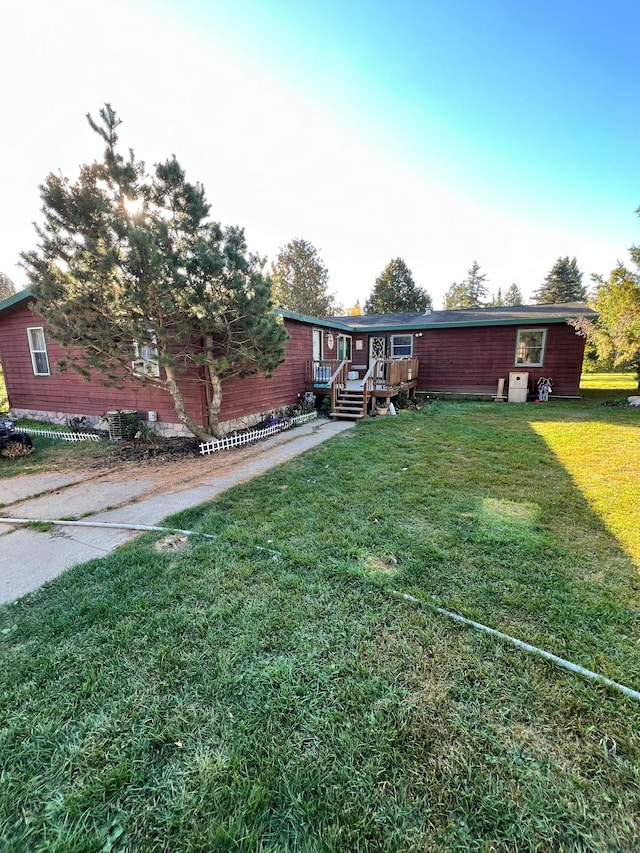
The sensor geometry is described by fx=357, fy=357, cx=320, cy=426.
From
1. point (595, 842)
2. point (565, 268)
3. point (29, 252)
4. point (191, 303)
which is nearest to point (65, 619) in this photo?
point (595, 842)

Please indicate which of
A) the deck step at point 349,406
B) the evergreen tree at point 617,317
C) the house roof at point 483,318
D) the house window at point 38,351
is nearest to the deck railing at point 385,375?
the deck step at point 349,406

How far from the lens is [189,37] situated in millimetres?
5641

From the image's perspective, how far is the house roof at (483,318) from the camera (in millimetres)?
12047

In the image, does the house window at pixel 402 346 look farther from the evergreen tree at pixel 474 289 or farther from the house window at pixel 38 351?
the evergreen tree at pixel 474 289

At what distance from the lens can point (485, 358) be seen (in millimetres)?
13188

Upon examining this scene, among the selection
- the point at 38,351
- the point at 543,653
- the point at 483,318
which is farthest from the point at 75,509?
the point at 483,318

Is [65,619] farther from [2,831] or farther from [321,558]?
[321,558]

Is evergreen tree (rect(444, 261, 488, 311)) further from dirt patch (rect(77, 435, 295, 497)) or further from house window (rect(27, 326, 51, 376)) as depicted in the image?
dirt patch (rect(77, 435, 295, 497))

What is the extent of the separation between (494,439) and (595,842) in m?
6.24

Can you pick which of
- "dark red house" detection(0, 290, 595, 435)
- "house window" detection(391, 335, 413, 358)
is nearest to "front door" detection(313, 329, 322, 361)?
"dark red house" detection(0, 290, 595, 435)

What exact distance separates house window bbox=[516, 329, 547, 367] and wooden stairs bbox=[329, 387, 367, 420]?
22.2 ft

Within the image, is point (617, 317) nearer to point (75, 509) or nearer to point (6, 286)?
point (75, 509)

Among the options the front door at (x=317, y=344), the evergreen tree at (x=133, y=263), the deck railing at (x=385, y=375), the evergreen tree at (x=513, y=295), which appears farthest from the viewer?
the evergreen tree at (x=513, y=295)

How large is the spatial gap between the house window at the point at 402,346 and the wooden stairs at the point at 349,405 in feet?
16.7
